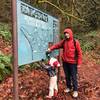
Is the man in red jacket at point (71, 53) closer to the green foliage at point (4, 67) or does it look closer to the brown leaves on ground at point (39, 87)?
the brown leaves on ground at point (39, 87)

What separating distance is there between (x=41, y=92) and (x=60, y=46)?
1.30m

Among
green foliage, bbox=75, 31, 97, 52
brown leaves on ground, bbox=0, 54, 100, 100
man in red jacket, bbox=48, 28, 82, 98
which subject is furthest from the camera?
green foliage, bbox=75, 31, 97, 52

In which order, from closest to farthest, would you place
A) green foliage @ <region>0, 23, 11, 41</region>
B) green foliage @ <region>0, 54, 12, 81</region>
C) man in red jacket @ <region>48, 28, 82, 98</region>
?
man in red jacket @ <region>48, 28, 82, 98</region>, green foliage @ <region>0, 54, 12, 81</region>, green foliage @ <region>0, 23, 11, 41</region>

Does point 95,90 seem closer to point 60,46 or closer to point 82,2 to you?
point 60,46

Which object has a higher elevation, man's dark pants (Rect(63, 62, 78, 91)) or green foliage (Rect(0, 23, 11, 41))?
green foliage (Rect(0, 23, 11, 41))

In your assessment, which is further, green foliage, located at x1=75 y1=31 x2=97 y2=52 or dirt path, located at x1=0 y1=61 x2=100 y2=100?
green foliage, located at x1=75 y1=31 x2=97 y2=52

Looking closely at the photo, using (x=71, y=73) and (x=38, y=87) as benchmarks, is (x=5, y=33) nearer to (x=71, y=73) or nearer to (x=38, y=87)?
(x=38, y=87)

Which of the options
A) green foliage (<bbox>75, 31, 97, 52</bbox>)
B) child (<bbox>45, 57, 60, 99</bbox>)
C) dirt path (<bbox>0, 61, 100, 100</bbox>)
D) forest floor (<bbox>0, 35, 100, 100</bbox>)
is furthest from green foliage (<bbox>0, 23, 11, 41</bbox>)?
child (<bbox>45, 57, 60, 99</bbox>)

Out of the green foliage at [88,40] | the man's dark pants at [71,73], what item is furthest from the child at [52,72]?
the green foliage at [88,40]

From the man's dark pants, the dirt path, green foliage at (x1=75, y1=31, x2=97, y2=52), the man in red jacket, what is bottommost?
the dirt path

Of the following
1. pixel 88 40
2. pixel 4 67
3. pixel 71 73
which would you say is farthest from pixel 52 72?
pixel 88 40

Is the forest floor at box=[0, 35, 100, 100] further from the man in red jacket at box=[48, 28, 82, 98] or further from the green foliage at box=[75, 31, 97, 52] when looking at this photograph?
the green foliage at box=[75, 31, 97, 52]

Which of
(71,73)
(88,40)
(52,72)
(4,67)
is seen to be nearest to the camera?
(52,72)

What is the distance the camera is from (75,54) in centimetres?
858
